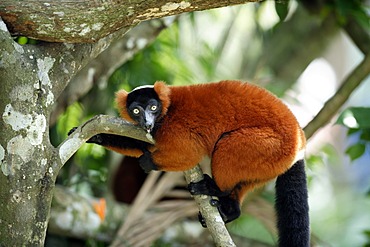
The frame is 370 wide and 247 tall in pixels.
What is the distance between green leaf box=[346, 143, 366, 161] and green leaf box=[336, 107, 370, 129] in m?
0.45

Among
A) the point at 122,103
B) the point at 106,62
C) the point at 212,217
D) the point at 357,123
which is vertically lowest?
the point at 357,123

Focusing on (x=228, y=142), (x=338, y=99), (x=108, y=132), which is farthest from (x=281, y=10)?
(x=108, y=132)

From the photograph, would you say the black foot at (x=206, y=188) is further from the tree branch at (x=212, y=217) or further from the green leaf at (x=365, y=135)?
the green leaf at (x=365, y=135)

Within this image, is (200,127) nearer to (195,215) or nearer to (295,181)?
(295,181)

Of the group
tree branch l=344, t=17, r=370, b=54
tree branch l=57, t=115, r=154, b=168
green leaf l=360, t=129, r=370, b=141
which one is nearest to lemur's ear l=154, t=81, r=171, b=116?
tree branch l=57, t=115, r=154, b=168

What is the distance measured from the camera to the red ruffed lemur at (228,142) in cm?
416

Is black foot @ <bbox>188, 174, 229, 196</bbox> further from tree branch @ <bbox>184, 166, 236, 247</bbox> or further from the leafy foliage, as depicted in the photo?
the leafy foliage

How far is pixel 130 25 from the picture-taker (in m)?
3.78

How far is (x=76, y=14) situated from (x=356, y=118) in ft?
→ 8.22

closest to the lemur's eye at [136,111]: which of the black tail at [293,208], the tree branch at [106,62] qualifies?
the black tail at [293,208]

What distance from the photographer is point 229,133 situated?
4227 mm

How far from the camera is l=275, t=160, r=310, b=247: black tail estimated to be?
13.9 ft

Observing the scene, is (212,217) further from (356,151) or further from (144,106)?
(356,151)

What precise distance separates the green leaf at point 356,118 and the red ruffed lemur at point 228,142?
0.78 m
